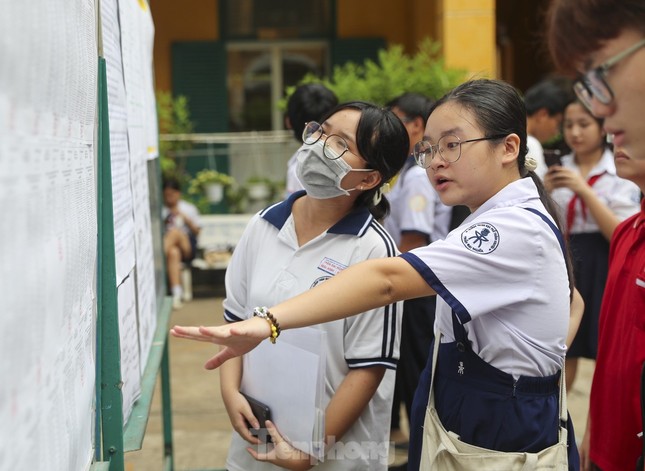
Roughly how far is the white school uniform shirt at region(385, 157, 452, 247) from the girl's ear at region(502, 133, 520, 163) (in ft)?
5.36

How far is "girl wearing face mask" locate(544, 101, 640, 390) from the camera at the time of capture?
12.1ft

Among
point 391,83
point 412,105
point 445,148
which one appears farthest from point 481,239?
point 391,83

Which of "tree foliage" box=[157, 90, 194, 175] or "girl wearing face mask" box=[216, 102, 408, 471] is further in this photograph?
"tree foliage" box=[157, 90, 194, 175]

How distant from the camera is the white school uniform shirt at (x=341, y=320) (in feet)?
6.66

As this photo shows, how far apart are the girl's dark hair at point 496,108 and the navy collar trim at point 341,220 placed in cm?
36

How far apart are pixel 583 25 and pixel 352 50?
366 inches

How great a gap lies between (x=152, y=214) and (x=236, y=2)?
823 centimetres

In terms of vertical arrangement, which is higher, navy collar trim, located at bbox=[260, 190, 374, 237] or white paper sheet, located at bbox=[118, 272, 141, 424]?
navy collar trim, located at bbox=[260, 190, 374, 237]

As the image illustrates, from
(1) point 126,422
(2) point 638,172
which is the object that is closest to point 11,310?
(1) point 126,422

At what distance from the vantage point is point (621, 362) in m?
1.95

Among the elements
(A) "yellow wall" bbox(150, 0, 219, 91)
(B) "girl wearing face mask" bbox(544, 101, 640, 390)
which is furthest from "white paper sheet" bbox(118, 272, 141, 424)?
(A) "yellow wall" bbox(150, 0, 219, 91)

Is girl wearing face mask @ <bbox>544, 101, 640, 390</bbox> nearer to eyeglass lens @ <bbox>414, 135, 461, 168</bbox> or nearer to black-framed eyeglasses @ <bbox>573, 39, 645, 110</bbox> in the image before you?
eyeglass lens @ <bbox>414, 135, 461, 168</bbox>

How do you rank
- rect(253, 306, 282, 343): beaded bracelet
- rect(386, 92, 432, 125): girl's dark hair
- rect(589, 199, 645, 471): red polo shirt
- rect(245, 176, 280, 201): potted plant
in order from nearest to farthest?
rect(253, 306, 282, 343): beaded bracelet → rect(589, 199, 645, 471): red polo shirt → rect(386, 92, 432, 125): girl's dark hair → rect(245, 176, 280, 201): potted plant

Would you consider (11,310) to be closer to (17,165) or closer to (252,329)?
(17,165)
